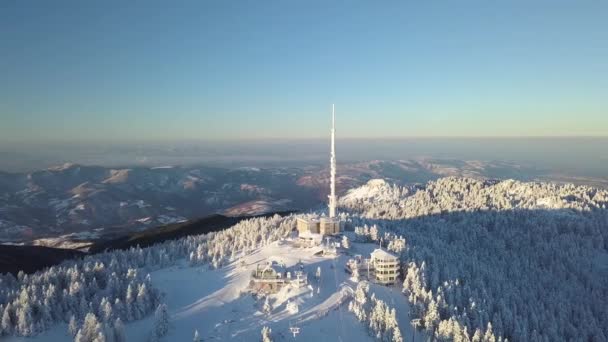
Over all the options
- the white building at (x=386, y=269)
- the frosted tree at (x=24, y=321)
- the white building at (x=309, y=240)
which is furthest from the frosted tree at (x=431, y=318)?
the frosted tree at (x=24, y=321)

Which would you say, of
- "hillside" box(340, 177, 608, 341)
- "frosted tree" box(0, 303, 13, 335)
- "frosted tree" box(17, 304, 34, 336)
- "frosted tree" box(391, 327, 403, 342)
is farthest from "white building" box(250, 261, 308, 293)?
"frosted tree" box(0, 303, 13, 335)

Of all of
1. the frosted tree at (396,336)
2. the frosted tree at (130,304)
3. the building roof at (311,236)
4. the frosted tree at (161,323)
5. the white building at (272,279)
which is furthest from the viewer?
the building roof at (311,236)

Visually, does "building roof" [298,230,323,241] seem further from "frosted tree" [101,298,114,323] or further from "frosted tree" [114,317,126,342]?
"frosted tree" [114,317,126,342]

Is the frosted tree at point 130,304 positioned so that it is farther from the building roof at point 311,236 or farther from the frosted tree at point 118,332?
the building roof at point 311,236

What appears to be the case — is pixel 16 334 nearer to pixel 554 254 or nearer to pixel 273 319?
pixel 273 319

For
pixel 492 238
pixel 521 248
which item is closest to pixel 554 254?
pixel 521 248

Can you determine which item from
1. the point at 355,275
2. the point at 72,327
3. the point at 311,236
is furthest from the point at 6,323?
the point at 311,236
